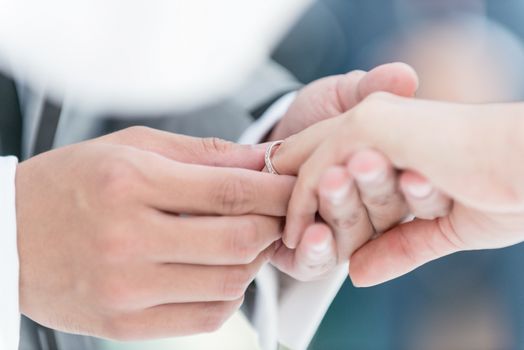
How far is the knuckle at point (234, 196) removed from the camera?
2.02 feet

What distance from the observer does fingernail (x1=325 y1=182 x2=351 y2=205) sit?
573 millimetres

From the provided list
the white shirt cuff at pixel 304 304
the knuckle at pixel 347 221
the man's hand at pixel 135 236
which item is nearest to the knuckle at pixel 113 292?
the man's hand at pixel 135 236

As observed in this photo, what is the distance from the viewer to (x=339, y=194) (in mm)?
579

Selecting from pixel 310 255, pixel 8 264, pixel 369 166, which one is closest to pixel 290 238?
pixel 310 255

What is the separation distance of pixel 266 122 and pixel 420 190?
0.36 m

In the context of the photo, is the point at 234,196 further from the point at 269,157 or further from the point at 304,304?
the point at 304,304

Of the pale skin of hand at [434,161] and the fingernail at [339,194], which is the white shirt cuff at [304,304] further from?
the fingernail at [339,194]

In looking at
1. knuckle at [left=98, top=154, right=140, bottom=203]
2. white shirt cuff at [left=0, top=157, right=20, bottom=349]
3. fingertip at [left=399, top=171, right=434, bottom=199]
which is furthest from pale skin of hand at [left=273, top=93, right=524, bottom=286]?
white shirt cuff at [left=0, top=157, right=20, bottom=349]

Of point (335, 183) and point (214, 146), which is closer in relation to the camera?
point (335, 183)

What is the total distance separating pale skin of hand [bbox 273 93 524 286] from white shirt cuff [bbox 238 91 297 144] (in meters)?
0.21

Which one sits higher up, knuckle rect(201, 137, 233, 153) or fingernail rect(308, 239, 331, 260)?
knuckle rect(201, 137, 233, 153)

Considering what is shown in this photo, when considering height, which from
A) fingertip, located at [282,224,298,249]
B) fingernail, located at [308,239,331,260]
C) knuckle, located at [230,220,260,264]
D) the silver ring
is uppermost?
the silver ring

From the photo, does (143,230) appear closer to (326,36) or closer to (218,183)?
(218,183)

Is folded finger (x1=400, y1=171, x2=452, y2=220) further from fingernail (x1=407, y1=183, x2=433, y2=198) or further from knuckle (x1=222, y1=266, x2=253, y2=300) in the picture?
knuckle (x1=222, y1=266, x2=253, y2=300)
